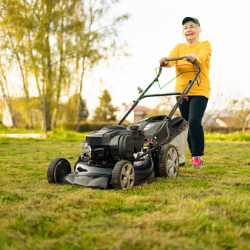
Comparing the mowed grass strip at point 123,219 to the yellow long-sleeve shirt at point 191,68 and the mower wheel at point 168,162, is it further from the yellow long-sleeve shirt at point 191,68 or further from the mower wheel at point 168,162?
the yellow long-sleeve shirt at point 191,68

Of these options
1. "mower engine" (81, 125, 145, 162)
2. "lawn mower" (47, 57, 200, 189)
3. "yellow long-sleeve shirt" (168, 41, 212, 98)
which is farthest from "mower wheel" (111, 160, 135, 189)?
"yellow long-sleeve shirt" (168, 41, 212, 98)

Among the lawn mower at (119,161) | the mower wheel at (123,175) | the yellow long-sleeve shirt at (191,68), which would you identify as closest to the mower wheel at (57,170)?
the lawn mower at (119,161)

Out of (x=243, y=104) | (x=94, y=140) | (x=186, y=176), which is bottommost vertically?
(x=186, y=176)

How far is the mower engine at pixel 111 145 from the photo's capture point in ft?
8.25

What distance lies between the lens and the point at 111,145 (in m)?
2.54

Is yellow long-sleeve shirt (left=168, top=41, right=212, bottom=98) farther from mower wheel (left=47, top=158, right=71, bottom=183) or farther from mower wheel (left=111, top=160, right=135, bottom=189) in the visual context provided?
mower wheel (left=47, top=158, right=71, bottom=183)

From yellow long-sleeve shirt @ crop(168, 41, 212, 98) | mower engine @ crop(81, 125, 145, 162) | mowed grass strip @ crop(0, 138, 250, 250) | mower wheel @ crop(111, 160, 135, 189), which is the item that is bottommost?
mowed grass strip @ crop(0, 138, 250, 250)

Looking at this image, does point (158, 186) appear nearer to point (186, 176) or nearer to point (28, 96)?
point (186, 176)

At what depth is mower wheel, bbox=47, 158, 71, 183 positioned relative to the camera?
2707 mm

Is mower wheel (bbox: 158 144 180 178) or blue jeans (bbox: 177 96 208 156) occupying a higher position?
blue jeans (bbox: 177 96 208 156)

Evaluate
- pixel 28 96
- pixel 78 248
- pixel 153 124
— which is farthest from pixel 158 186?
pixel 28 96

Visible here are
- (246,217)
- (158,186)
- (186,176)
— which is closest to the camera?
(246,217)

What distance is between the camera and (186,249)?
3.76 ft

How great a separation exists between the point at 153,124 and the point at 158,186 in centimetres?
95
